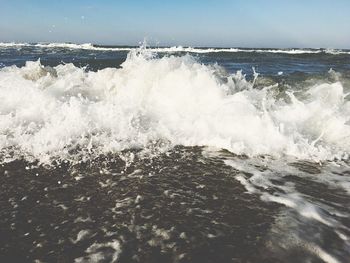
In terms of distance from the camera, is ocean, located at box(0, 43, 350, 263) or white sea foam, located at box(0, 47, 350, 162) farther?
white sea foam, located at box(0, 47, 350, 162)

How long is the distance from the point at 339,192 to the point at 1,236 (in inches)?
124

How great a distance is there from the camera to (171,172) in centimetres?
476

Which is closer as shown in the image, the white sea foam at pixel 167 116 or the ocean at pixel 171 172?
the ocean at pixel 171 172

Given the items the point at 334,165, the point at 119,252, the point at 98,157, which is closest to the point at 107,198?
the point at 119,252

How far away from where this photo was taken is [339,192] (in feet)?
13.9

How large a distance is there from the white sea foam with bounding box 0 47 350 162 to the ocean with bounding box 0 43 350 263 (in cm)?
3

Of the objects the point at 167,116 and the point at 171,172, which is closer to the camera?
the point at 171,172

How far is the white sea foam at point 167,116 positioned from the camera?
5.73m

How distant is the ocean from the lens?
10.3 feet

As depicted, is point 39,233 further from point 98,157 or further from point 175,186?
point 98,157

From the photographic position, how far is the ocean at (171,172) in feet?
10.3

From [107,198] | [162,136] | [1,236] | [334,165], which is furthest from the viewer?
[162,136]

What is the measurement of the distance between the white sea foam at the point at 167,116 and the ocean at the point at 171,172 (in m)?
0.03

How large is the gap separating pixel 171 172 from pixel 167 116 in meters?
2.50
